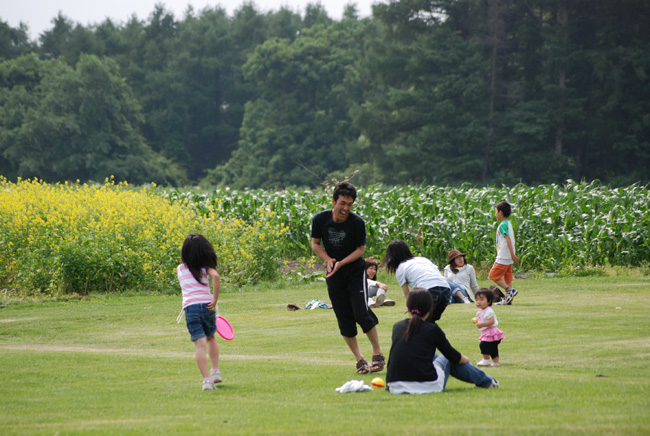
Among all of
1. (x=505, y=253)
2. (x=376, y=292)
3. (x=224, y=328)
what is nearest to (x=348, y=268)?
(x=224, y=328)

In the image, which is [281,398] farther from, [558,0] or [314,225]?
[558,0]

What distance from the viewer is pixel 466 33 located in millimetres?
54125

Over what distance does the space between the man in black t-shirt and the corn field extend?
39.2 ft

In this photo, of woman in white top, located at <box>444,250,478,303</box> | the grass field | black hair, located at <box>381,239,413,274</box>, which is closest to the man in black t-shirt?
the grass field

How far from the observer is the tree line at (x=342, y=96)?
48469mm

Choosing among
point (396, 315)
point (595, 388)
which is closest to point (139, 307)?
point (396, 315)

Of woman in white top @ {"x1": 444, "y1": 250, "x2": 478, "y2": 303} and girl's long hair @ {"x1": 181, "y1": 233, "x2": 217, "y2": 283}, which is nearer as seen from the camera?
girl's long hair @ {"x1": 181, "y1": 233, "x2": 217, "y2": 283}

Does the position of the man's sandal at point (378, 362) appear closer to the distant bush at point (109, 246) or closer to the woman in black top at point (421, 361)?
the woman in black top at point (421, 361)

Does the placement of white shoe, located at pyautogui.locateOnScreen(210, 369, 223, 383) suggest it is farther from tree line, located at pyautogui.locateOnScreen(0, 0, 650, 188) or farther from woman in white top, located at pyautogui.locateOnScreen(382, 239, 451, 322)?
tree line, located at pyautogui.locateOnScreen(0, 0, 650, 188)

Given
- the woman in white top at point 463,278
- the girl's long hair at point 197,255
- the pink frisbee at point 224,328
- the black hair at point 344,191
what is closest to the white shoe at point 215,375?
the pink frisbee at point 224,328

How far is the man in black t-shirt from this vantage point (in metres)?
8.02

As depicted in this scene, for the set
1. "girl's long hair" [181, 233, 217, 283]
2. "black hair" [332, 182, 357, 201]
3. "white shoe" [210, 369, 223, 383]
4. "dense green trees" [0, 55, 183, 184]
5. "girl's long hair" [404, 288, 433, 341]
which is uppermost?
"dense green trees" [0, 55, 183, 184]

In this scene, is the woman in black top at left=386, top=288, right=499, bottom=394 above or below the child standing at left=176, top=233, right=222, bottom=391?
below

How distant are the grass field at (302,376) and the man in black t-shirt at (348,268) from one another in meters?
0.38
